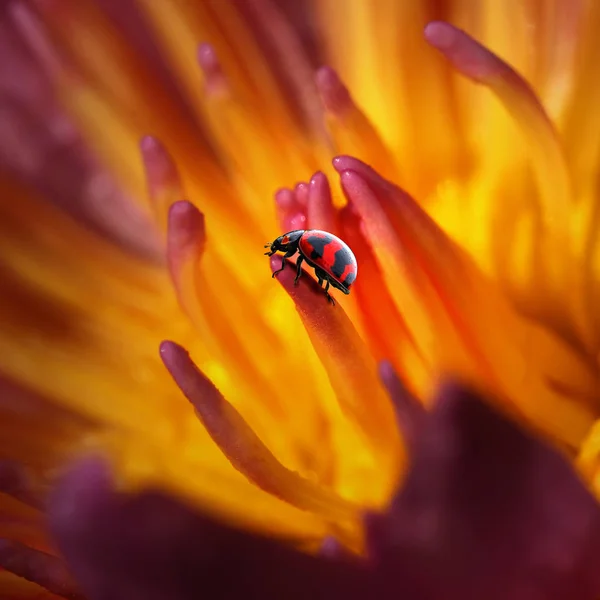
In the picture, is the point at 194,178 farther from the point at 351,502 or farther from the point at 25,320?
the point at 351,502

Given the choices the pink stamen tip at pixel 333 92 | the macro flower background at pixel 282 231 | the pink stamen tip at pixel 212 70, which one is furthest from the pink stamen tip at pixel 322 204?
the pink stamen tip at pixel 212 70

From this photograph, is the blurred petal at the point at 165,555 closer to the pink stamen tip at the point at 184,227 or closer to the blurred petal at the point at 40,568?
the blurred petal at the point at 40,568

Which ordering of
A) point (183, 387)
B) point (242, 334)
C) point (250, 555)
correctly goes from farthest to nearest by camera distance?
point (242, 334) < point (183, 387) < point (250, 555)

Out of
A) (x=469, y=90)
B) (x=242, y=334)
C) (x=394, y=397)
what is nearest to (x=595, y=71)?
(x=469, y=90)

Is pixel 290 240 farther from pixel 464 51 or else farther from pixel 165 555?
pixel 165 555

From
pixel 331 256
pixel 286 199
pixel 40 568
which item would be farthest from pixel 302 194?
pixel 40 568

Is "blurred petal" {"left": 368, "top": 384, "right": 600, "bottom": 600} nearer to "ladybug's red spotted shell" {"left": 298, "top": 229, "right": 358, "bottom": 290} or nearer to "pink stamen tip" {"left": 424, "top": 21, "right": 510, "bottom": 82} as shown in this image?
"ladybug's red spotted shell" {"left": 298, "top": 229, "right": 358, "bottom": 290}

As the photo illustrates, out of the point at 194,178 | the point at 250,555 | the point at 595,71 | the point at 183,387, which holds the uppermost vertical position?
the point at 595,71
